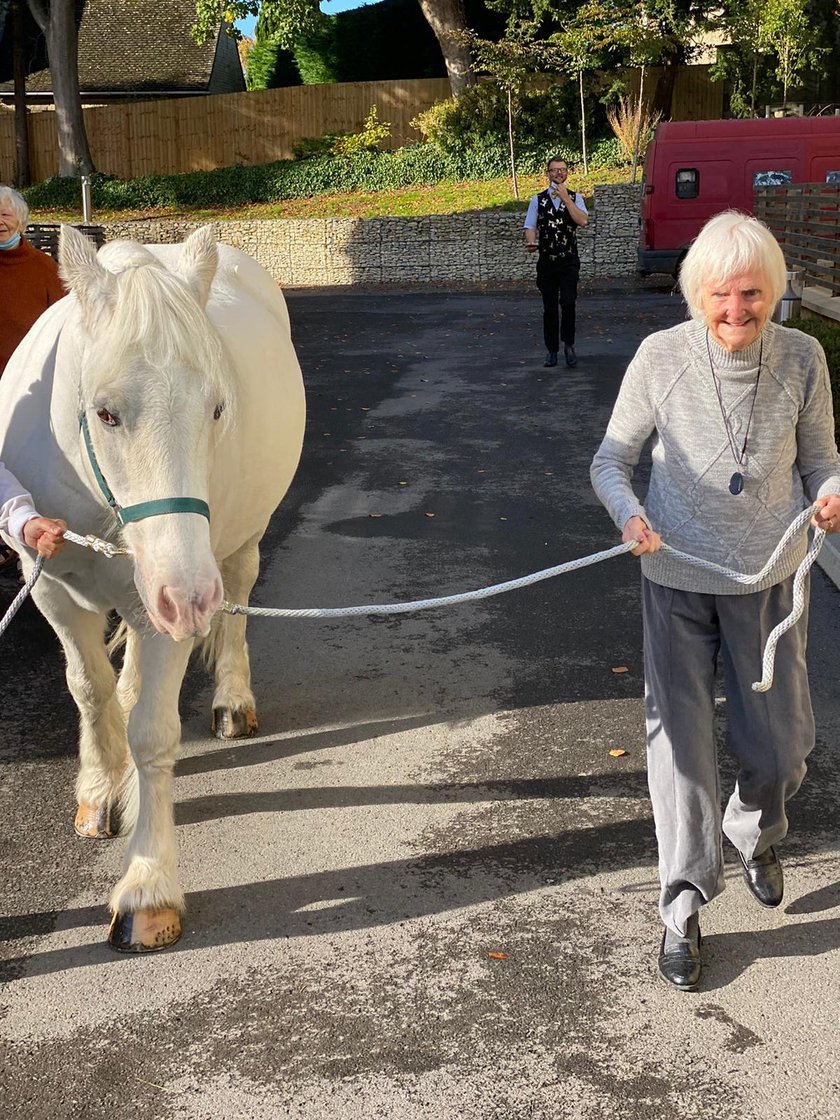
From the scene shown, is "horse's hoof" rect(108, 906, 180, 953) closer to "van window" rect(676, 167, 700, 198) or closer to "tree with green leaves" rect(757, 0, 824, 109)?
"van window" rect(676, 167, 700, 198)

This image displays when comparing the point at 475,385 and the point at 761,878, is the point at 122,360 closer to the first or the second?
the point at 761,878

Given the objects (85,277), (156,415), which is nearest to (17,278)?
(85,277)

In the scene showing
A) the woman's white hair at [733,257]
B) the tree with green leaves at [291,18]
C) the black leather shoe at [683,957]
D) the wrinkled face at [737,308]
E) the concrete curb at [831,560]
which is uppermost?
the tree with green leaves at [291,18]

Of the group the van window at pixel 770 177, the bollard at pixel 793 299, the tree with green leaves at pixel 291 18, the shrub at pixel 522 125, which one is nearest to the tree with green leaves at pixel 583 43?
the shrub at pixel 522 125

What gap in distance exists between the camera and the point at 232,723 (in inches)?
194

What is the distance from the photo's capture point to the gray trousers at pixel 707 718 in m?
3.25

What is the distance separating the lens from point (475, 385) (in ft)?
44.3

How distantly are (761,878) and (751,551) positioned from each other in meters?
1.07

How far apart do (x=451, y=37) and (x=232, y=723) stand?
31.4m

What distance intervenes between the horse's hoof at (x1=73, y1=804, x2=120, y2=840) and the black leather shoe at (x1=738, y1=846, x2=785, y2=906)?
6.94 feet

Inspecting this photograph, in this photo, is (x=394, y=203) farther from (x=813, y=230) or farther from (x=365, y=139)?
(x=813, y=230)

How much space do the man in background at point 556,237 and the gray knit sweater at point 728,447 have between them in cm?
1033

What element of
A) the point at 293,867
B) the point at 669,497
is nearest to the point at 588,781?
the point at 293,867

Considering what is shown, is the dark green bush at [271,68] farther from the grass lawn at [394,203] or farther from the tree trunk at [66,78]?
the grass lawn at [394,203]
